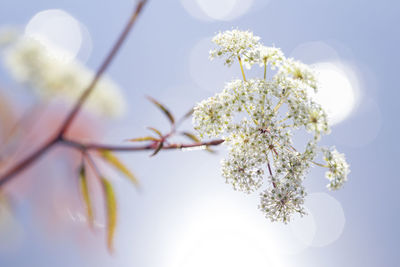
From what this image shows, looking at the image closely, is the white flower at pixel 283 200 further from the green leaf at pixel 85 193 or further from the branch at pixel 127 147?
the green leaf at pixel 85 193

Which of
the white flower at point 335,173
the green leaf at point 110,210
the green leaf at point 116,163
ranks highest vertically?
the white flower at point 335,173

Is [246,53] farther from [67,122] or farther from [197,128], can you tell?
[67,122]

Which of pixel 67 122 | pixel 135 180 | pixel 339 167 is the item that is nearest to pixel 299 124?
pixel 339 167

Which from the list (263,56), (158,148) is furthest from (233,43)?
(158,148)

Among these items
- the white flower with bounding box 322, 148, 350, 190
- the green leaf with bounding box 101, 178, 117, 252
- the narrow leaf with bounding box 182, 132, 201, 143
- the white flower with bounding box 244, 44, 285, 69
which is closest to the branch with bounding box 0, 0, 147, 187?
the green leaf with bounding box 101, 178, 117, 252

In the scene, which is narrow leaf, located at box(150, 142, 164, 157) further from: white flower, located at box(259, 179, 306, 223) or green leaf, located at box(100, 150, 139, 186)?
white flower, located at box(259, 179, 306, 223)

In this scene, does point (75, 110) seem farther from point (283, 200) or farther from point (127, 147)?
point (283, 200)

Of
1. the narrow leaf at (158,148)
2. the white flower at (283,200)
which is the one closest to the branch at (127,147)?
the narrow leaf at (158,148)
